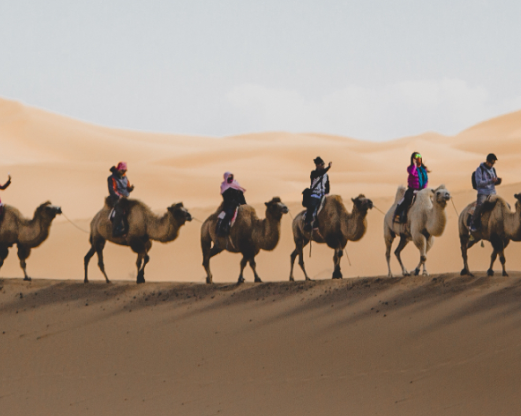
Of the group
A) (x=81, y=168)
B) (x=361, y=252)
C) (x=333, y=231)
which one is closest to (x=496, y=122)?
(x=81, y=168)

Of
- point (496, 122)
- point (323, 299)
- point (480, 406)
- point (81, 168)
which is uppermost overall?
point (496, 122)

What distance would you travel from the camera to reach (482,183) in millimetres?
15562

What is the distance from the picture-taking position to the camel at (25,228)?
18781mm

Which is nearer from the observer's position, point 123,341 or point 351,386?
point 351,386

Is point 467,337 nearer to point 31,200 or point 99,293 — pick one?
point 99,293

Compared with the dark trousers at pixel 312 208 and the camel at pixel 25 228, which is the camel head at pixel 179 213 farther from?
the camel at pixel 25 228

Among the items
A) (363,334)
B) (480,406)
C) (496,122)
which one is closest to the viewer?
(480,406)

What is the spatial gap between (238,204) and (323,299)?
107 inches

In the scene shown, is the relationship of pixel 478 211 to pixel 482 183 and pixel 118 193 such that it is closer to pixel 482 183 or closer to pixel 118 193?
pixel 482 183

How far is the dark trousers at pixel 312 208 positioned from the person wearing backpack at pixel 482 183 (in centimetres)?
273

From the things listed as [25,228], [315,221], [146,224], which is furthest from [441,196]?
[25,228]

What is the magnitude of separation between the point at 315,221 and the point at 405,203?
5.16 ft

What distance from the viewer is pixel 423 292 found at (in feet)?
48.6

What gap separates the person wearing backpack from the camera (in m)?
15.5
